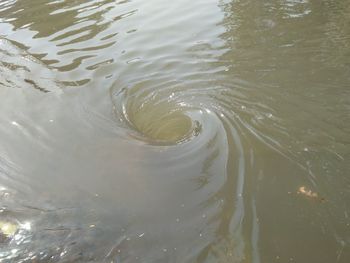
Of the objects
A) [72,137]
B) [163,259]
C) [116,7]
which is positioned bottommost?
[163,259]

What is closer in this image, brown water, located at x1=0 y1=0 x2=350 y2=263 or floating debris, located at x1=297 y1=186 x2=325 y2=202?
brown water, located at x1=0 y1=0 x2=350 y2=263

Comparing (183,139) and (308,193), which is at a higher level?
(183,139)

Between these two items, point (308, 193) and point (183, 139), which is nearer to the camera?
point (308, 193)

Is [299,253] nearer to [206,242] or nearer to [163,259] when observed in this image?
[206,242]

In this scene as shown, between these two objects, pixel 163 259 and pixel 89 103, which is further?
pixel 89 103

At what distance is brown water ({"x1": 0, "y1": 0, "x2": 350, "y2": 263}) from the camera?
3213 millimetres

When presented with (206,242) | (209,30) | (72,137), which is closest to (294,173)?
(206,242)

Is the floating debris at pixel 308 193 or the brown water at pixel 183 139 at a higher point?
the brown water at pixel 183 139

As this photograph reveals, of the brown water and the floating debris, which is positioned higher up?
the brown water

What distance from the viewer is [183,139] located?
4.45m

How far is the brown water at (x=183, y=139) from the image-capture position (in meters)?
3.21

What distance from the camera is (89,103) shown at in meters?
5.34

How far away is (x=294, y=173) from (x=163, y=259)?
1666 millimetres

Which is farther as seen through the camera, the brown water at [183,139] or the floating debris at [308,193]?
the floating debris at [308,193]
